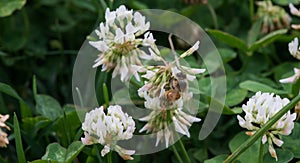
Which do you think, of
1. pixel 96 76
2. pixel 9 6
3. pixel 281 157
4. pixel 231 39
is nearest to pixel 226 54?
pixel 231 39

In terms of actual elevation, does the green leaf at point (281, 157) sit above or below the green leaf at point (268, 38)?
below

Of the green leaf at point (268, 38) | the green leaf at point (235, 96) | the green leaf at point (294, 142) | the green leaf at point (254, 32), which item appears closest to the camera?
the green leaf at point (294, 142)

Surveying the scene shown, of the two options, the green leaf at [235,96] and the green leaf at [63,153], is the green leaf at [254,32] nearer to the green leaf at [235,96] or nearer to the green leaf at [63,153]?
the green leaf at [235,96]

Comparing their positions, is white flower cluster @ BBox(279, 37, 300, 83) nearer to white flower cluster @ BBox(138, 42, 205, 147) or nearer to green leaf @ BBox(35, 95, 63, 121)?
white flower cluster @ BBox(138, 42, 205, 147)

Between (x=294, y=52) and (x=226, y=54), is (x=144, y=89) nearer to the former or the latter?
(x=294, y=52)

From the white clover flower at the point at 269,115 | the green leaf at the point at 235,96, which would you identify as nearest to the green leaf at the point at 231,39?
the green leaf at the point at 235,96

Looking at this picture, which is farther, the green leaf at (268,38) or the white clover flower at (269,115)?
the green leaf at (268,38)
